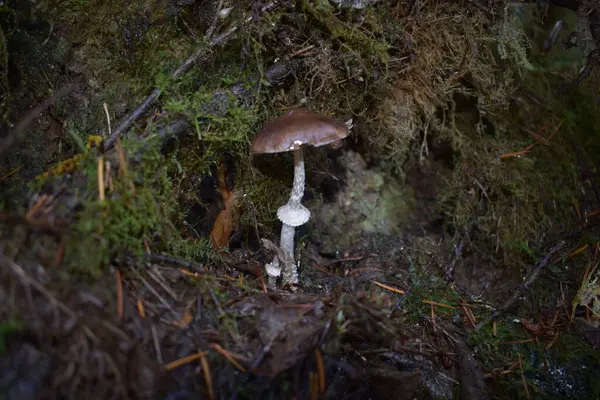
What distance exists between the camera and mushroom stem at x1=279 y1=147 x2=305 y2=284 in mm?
Result: 2662

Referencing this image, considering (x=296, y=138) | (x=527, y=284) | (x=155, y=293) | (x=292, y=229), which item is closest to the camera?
(x=155, y=293)

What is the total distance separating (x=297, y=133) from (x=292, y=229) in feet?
2.49

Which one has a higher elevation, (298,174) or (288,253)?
(298,174)

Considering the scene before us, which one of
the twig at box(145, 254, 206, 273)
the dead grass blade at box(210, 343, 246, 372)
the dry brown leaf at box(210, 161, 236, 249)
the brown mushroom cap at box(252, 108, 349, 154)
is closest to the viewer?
the dead grass blade at box(210, 343, 246, 372)

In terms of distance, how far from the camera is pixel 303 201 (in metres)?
3.56

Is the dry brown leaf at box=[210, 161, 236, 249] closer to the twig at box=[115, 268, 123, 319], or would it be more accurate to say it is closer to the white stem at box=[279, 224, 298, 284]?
the white stem at box=[279, 224, 298, 284]

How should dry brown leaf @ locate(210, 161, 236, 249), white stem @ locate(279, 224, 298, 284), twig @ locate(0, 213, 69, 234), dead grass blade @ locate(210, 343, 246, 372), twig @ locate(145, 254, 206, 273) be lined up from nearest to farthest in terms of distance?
twig @ locate(0, 213, 69, 234), dead grass blade @ locate(210, 343, 246, 372), twig @ locate(145, 254, 206, 273), white stem @ locate(279, 224, 298, 284), dry brown leaf @ locate(210, 161, 236, 249)

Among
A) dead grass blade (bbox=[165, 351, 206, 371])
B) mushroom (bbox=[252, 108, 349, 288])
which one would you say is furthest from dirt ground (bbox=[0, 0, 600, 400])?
mushroom (bbox=[252, 108, 349, 288])

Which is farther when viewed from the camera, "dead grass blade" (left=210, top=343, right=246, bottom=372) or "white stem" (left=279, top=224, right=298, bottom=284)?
"white stem" (left=279, top=224, right=298, bottom=284)

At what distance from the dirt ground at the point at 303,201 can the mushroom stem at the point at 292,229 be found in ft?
A: 0.35

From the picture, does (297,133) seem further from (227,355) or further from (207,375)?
(207,375)

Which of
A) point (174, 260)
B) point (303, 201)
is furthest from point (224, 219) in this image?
point (174, 260)

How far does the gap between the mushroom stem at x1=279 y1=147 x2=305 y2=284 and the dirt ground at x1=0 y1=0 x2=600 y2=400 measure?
0.35ft

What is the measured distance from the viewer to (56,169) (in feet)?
6.72
